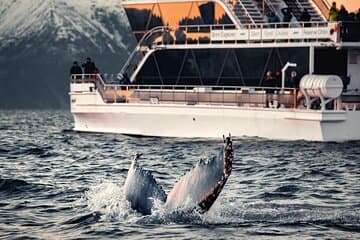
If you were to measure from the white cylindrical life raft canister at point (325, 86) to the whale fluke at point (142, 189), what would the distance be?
70.0 feet

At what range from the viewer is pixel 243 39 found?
53719 millimetres

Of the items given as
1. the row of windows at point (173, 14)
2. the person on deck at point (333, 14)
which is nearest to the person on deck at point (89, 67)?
the row of windows at point (173, 14)

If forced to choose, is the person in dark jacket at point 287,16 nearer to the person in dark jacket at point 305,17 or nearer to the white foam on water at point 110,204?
the person in dark jacket at point 305,17

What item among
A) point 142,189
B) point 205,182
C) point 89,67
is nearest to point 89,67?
point 89,67

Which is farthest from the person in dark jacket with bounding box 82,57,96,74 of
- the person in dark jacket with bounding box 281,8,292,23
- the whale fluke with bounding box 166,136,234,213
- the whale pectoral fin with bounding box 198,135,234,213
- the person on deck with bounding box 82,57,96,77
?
the whale pectoral fin with bounding box 198,135,234,213

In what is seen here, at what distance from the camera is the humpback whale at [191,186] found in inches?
941

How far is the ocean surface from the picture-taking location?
2597cm

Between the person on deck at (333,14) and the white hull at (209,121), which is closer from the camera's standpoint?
the white hull at (209,121)

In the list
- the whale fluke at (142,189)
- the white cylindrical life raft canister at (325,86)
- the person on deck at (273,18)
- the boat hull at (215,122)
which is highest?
the person on deck at (273,18)

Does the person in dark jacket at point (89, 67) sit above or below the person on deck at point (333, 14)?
below

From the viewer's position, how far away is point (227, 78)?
5475cm

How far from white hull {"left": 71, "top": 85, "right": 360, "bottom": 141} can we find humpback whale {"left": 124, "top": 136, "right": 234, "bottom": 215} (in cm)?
2166

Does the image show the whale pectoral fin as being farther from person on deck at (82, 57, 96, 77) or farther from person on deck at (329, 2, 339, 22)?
person on deck at (82, 57, 96, 77)

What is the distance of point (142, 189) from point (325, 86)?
21575 millimetres
